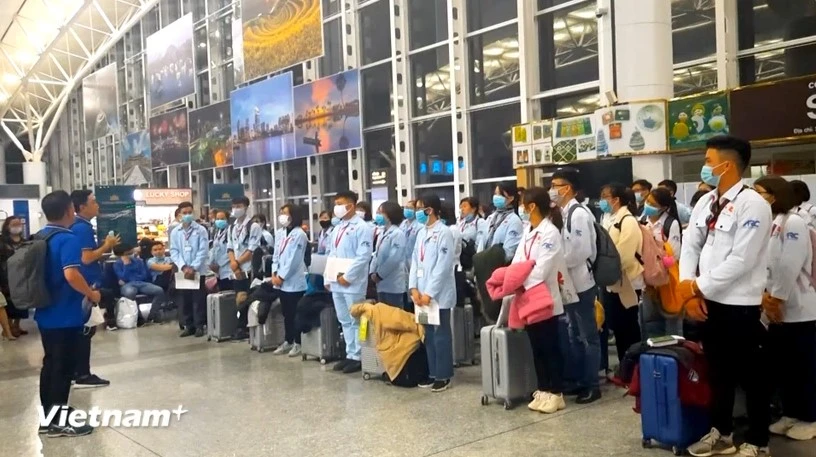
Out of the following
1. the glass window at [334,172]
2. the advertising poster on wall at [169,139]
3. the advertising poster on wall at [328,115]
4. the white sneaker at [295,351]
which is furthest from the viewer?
the advertising poster on wall at [169,139]

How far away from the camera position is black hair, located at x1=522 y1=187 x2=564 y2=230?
470 centimetres

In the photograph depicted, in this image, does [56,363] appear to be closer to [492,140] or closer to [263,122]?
[492,140]

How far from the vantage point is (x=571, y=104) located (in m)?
9.59

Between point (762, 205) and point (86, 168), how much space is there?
25.9 metres

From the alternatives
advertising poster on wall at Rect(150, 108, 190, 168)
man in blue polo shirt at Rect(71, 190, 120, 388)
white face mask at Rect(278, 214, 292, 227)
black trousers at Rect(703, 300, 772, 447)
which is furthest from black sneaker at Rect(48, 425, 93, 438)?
advertising poster on wall at Rect(150, 108, 190, 168)

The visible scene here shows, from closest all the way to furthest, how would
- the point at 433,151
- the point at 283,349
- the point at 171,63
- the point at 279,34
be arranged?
the point at 283,349
the point at 433,151
the point at 279,34
the point at 171,63

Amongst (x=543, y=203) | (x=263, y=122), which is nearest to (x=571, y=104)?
(x=543, y=203)

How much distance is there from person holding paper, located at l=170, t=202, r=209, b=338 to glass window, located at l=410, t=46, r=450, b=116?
4367mm

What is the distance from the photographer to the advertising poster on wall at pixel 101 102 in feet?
72.2

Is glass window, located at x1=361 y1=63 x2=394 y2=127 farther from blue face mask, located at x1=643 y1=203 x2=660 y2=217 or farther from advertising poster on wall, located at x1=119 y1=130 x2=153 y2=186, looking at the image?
advertising poster on wall, located at x1=119 y1=130 x2=153 y2=186

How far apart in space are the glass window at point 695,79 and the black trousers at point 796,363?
4.73m

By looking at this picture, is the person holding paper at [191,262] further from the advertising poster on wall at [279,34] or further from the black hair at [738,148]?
the black hair at [738,148]

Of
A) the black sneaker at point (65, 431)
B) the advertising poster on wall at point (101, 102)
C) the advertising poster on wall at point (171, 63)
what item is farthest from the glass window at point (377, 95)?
the advertising poster on wall at point (101, 102)

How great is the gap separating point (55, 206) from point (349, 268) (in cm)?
240
